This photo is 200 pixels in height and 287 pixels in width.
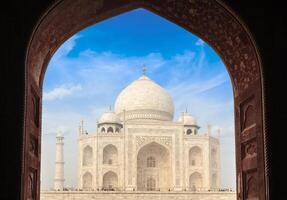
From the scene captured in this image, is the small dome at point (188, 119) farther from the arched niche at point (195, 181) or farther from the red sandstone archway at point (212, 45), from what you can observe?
the red sandstone archway at point (212, 45)

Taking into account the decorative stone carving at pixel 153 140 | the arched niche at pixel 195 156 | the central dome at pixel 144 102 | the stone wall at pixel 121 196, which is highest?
the central dome at pixel 144 102

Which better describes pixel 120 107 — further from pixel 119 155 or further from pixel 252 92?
pixel 252 92

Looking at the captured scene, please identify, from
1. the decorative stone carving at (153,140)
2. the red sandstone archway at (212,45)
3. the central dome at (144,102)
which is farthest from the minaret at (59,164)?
the red sandstone archway at (212,45)

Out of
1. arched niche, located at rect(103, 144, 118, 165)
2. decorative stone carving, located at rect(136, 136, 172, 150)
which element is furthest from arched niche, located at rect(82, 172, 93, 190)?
decorative stone carving, located at rect(136, 136, 172, 150)

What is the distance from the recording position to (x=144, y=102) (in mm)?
34031

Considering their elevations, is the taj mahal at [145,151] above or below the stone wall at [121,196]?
above

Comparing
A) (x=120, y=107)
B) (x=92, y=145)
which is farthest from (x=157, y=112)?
(x=92, y=145)

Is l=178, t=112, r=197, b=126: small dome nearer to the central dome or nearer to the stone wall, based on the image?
the central dome

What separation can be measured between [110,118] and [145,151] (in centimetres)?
342

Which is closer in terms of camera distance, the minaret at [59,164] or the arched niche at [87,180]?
the arched niche at [87,180]

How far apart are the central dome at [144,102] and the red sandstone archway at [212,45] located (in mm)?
27317

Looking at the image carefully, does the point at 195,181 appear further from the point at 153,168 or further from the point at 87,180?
the point at 87,180

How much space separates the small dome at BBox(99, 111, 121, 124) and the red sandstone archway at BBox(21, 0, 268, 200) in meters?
28.0

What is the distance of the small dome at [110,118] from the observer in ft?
113
